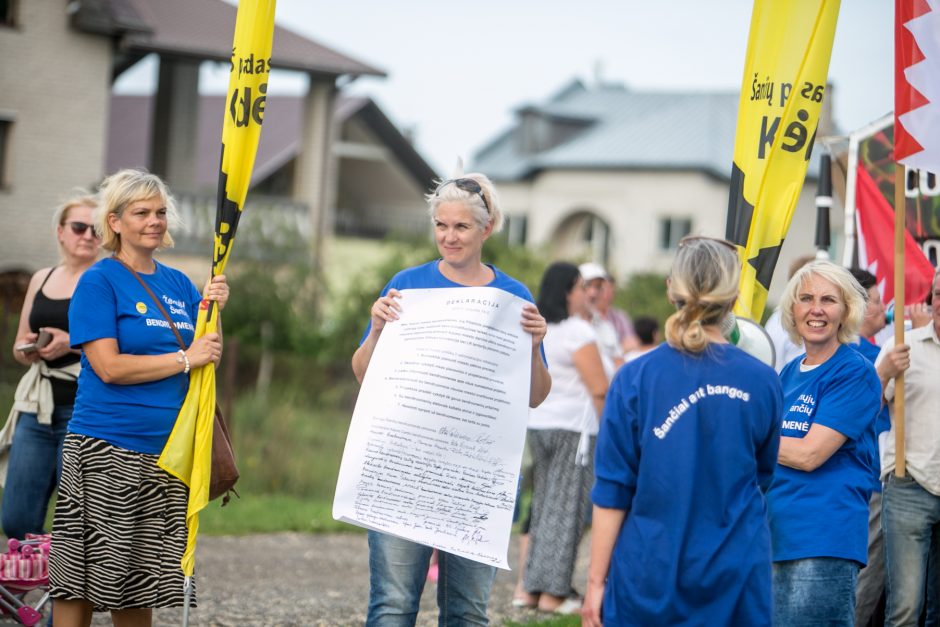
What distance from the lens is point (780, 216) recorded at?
573 cm

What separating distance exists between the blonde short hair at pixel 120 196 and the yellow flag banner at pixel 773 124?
8.38ft

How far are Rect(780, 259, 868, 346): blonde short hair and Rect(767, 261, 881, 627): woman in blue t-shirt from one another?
0.13m

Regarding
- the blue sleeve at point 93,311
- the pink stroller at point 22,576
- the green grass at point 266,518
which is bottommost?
the green grass at point 266,518

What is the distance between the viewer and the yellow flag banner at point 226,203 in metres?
5.25

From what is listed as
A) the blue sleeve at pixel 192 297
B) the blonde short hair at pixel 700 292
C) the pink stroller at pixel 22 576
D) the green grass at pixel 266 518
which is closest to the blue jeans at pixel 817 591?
the blonde short hair at pixel 700 292

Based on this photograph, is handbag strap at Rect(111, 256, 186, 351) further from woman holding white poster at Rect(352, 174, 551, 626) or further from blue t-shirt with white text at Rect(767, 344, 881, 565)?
blue t-shirt with white text at Rect(767, 344, 881, 565)

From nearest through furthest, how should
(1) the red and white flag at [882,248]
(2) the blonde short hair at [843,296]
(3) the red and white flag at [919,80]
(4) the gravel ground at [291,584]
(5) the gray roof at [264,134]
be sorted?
1. (2) the blonde short hair at [843,296]
2. (3) the red and white flag at [919,80]
3. (1) the red and white flag at [882,248]
4. (4) the gravel ground at [291,584]
5. (5) the gray roof at [264,134]

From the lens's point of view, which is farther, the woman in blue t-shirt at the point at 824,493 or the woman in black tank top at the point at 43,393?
the woman in black tank top at the point at 43,393

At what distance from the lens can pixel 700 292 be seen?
12.9 feet

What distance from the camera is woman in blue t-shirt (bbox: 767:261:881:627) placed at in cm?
481

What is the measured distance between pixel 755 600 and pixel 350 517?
1.56 m

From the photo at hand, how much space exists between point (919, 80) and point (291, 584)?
5275 millimetres

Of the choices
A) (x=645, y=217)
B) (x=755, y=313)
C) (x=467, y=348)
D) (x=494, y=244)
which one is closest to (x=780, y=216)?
(x=755, y=313)

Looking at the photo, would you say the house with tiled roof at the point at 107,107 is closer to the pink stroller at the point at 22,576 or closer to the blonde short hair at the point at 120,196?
the pink stroller at the point at 22,576
